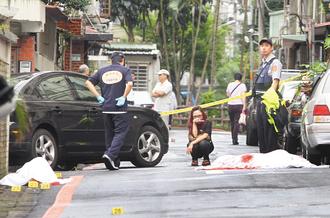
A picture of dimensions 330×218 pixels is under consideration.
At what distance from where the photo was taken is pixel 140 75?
48906mm

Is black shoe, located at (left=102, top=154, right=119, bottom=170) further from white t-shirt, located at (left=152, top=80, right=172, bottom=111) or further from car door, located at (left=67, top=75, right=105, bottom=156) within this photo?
white t-shirt, located at (left=152, top=80, right=172, bottom=111)

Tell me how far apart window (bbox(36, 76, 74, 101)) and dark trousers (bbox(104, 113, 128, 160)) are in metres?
0.75

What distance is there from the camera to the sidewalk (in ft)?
31.1

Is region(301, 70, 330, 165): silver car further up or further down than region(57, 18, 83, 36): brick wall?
further down

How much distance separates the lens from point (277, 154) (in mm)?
13648

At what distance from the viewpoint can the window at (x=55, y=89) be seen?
46.5 feet

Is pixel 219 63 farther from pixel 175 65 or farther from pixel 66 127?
pixel 66 127

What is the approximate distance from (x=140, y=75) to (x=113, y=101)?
34.8m

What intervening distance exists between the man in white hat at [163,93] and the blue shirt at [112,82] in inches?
260

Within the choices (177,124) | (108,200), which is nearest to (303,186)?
(108,200)

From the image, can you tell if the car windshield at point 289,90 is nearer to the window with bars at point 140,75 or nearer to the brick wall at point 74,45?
the brick wall at point 74,45

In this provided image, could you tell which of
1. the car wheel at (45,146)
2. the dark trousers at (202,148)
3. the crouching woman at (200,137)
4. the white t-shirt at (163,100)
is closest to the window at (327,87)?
the crouching woman at (200,137)

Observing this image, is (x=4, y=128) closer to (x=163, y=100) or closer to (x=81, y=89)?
(x=81, y=89)

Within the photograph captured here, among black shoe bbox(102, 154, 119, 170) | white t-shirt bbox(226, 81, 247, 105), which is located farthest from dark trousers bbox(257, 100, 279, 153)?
white t-shirt bbox(226, 81, 247, 105)
